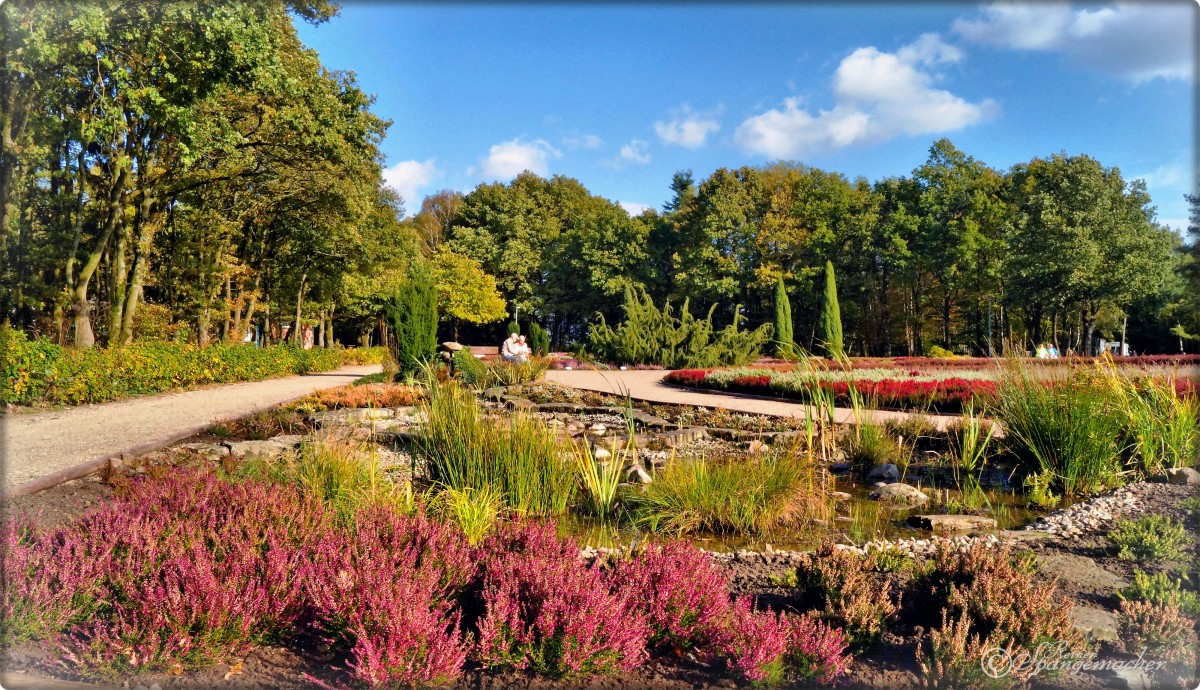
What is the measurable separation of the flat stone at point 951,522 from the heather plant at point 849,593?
186 cm

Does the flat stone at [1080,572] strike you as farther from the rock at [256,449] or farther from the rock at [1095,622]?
the rock at [256,449]

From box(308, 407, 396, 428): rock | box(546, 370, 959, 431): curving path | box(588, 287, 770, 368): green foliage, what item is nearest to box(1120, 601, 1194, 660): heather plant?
box(546, 370, 959, 431): curving path

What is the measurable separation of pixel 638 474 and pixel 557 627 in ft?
11.8

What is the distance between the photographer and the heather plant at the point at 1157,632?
227 cm

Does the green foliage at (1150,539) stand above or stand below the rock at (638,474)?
above

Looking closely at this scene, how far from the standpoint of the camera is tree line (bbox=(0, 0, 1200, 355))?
956 centimetres

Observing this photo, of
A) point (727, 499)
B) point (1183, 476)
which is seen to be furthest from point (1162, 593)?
point (1183, 476)

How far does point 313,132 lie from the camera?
14.3 meters

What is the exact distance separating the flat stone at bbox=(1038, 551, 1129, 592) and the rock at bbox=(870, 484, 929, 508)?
1825 millimetres

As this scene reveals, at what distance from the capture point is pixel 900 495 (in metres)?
5.39

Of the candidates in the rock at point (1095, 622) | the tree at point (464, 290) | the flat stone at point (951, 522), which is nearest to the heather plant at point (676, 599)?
the rock at point (1095, 622)

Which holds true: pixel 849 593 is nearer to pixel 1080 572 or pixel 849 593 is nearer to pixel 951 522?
pixel 1080 572

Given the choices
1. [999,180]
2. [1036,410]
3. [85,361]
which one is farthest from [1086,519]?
[999,180]

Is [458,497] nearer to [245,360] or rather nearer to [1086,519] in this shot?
[1086,519]
